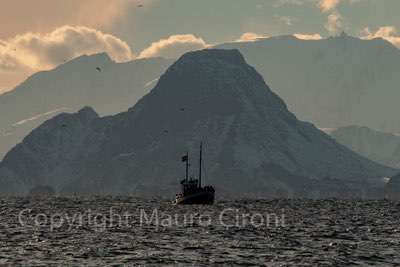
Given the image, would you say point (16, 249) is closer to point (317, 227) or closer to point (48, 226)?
point (48, 226)

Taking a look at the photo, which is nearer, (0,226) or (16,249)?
(16,249)

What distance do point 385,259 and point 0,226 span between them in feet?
185

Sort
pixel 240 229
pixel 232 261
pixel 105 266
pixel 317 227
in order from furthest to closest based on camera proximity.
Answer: pixel 317 227 < pixel 240 229 < pixel 232 261 < pixel 105 266

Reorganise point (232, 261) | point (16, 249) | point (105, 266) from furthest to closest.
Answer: point (16, 249)
point (232, 261)
point (105, 266)

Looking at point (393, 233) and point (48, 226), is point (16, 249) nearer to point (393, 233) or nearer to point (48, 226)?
point (48, 226)

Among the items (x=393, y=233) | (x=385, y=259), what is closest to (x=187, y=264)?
(x=385, y=259)

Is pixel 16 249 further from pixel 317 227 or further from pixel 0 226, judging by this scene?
pixel 317 227

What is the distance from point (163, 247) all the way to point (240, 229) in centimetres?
2654

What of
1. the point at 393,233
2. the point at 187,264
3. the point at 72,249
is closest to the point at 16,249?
the point at 72,249

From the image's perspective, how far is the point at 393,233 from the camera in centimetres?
10431

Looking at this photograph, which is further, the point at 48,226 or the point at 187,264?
the point at 48,226

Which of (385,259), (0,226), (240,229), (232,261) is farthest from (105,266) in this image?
(0,226)

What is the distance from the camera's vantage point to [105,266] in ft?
213

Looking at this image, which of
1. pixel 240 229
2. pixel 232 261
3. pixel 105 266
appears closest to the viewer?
pixel 105 266
